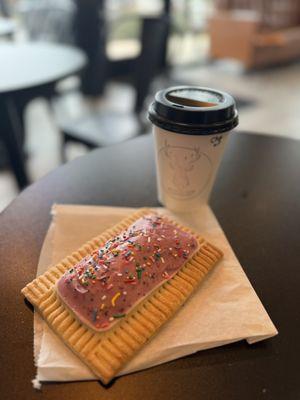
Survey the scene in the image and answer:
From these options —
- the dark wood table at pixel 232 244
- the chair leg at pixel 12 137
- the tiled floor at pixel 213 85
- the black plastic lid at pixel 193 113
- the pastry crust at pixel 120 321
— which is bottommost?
the tiled floor at pixel 213 85

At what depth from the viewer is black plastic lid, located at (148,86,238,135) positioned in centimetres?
72

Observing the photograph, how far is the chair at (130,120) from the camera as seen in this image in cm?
190

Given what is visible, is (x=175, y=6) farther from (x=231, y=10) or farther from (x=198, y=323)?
(x=198, y=323)

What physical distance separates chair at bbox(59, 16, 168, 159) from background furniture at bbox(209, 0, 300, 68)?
9.84 ft

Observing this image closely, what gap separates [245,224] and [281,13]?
17.8ft

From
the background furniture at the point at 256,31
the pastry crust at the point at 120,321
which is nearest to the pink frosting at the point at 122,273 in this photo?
the pastry crust at the point at 120,321

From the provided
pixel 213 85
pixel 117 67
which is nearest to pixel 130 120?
pixel 213 85

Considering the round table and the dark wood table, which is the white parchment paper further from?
the round table

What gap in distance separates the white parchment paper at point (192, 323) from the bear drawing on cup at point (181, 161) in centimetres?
14

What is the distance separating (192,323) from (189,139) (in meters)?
0.35

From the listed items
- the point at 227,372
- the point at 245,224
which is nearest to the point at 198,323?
the point at 227,372

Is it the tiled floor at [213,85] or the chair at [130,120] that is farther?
the tiled floor at [213,85]

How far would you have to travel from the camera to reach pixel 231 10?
5.21 metres

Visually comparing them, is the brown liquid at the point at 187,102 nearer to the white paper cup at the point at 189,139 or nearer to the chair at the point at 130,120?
the white paper cup at the point at 189,139
